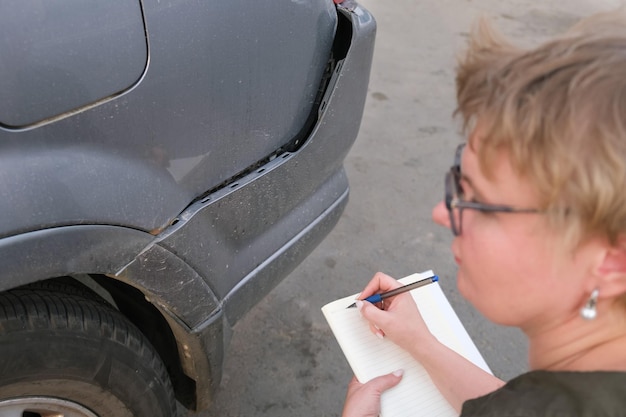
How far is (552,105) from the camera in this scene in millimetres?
853

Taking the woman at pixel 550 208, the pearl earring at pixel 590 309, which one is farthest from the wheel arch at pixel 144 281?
the pearl earring at pixel 590 309

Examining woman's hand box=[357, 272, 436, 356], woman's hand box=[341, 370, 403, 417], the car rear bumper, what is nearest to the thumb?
woman's hand box=[357, 272, 436, 356]

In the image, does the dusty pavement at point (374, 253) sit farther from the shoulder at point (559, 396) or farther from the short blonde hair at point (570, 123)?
the shoulder at point (559, 396)

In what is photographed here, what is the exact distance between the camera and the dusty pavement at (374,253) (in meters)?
2.20

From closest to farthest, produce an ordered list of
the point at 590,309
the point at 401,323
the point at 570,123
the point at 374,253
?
the point at 570,123
the point at 590,309
the point at 401,323
the point at 374,253

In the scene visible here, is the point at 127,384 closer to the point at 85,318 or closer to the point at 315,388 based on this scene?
the point at 85,318

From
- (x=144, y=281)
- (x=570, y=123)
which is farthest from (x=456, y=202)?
(x=144, y=281)

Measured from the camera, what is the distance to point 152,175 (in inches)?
51.3

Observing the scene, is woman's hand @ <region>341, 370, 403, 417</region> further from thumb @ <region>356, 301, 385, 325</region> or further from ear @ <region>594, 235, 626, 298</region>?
ear @ <region>594, 235, 626, 298</region>

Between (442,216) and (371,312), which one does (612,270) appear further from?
(371,312)

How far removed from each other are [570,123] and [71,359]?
1.01 metres

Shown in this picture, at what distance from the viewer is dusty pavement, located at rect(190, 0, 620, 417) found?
2197mm

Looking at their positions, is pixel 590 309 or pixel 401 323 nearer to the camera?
pixel 590 309

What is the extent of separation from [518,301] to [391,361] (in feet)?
1.66
